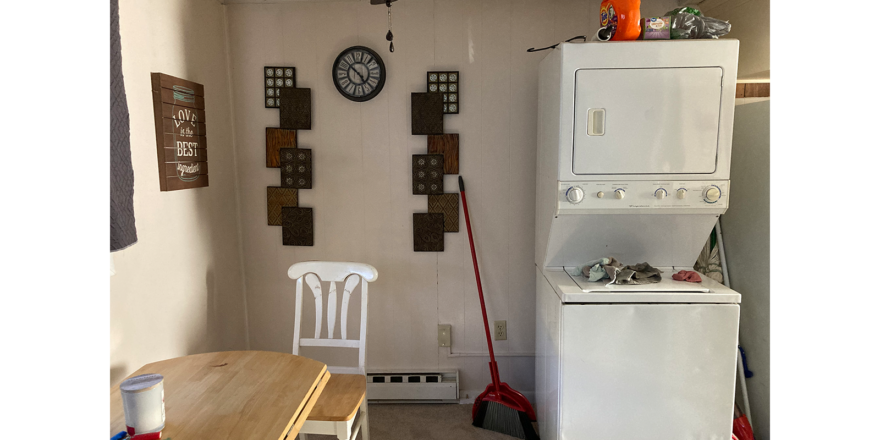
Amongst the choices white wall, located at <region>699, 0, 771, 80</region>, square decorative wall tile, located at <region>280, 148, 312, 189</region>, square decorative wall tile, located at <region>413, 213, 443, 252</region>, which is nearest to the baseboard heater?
square decorative wall tile, located at <region>413, 213, 443, 252</region>

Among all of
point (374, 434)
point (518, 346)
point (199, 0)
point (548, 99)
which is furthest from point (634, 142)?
point (199, 0)

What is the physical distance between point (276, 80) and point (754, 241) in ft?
7.97

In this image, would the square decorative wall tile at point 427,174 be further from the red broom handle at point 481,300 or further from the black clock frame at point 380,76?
the black clock frame at point 380,76

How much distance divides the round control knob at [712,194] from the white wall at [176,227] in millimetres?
2171

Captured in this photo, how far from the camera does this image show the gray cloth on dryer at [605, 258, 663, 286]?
6.41 ft

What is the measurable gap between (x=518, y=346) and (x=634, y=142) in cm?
130

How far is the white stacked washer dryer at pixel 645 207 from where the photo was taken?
1.86 m

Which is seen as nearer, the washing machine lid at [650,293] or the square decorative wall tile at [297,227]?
the washing machine lid at [650,293]

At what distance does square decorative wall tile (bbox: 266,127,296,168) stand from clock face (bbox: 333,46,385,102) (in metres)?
0.36

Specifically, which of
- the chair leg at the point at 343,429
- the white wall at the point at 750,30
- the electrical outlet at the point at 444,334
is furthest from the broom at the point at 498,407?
the white wall at the point at 750,30

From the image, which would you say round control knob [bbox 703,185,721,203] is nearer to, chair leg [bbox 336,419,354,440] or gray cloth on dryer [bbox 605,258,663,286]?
gray cloth on dryer [bbox 605,258,663,286]

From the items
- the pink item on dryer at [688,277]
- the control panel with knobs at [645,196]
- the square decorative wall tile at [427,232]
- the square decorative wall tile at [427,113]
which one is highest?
the square decorative wall tile at [427,113]

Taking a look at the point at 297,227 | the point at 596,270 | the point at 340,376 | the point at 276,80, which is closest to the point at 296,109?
the point at 276,80

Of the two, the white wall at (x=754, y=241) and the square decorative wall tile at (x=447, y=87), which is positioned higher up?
the square decorative wall tile at (x=447, y=87)
